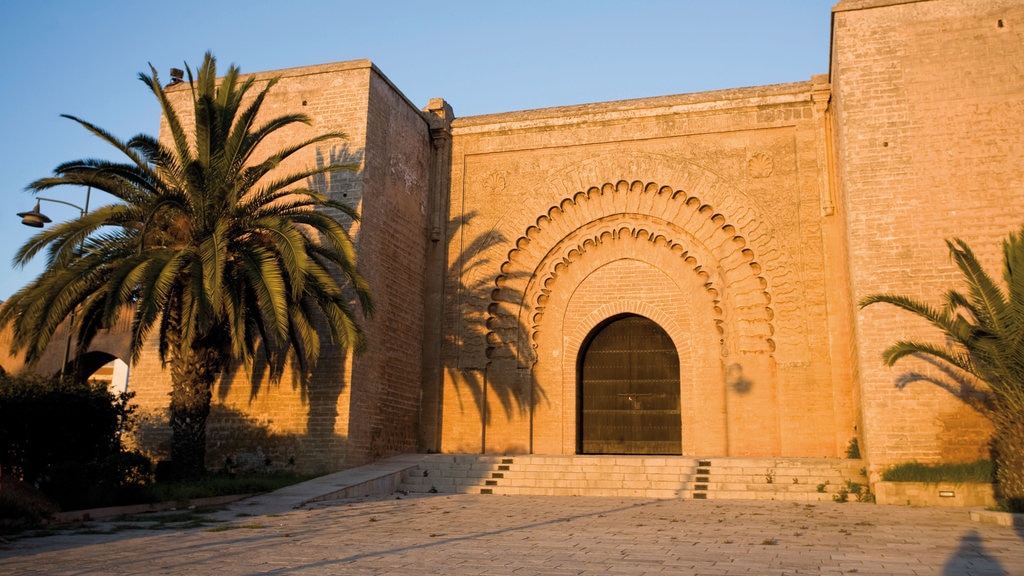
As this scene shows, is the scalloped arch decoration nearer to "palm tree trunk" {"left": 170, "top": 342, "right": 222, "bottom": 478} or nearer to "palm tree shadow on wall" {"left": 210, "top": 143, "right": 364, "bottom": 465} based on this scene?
"palm tree shadow on wall" {"left": 210, "top": 143, "right": 364, "bottom": 465}

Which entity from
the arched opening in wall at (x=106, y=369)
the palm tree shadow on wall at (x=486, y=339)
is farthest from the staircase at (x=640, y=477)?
the arched opening in wall at (x=106, y=369)

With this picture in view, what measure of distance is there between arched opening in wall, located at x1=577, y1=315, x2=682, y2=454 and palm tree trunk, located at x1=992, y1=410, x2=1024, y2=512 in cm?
497

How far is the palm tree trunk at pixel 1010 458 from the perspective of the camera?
776cm

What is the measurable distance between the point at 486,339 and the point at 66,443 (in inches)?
237

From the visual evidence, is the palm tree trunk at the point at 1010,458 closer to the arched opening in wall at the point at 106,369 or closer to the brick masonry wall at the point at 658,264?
the brick masonry wall at the point at 658,264

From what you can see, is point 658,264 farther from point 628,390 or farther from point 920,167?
point 920,167

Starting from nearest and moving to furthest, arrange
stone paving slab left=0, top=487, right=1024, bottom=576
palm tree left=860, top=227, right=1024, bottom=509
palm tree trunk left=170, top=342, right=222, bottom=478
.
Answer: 1. stone paving slab left=0, top=487, right=1024, bottom=576
2. palm tree left=860, top=227, right=1024, bottom=509
3. palm tree trunk left=170, top=342, right=222, bottom=478

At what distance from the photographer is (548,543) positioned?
604 centimetres

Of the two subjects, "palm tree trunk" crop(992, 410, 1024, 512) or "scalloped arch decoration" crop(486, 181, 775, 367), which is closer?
"palm tree trunk" crop(992, 410, 1024, 512)

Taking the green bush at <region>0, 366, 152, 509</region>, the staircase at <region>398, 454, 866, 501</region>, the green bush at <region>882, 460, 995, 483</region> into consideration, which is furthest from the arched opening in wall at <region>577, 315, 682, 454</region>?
the green bush at <region>0, 366, 152, 509</region>

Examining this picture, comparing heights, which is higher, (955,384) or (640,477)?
(955,384)

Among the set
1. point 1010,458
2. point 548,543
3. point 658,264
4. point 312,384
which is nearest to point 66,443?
point 312,384

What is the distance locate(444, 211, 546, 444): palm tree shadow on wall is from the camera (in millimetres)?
13086

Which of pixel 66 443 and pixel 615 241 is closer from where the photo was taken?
pixel 66 443
